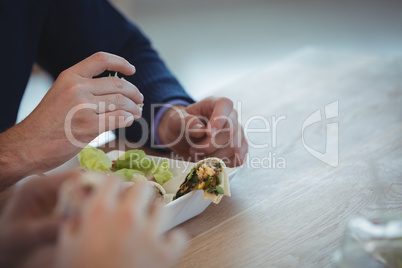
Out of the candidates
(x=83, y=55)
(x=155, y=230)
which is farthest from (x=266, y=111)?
(x=155, y=230)

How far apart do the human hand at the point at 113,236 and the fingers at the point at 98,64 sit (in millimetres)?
449

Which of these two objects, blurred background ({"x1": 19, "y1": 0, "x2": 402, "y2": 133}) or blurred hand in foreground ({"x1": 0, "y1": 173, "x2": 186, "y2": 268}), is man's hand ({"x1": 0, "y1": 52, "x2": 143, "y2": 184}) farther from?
blurred background ({"x1": 19, "y1": 0, "x2": 402, "y2": 133})

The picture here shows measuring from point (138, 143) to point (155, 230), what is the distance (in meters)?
0.75

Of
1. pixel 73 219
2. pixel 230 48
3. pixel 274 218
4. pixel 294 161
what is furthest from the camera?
pixel 230 48

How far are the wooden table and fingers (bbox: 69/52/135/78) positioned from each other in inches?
11.4

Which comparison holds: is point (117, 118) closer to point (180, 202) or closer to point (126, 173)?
point (126, 173)

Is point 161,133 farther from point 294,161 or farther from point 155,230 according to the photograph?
point 155,230

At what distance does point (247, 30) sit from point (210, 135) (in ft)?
12.6

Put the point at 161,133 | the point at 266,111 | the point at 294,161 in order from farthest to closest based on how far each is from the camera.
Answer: the point at 266,111 → the point at 161,133 → the point at 294,161

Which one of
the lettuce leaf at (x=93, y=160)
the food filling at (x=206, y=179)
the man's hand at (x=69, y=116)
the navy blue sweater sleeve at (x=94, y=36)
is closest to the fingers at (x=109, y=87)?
the man's hand at (x=69, y=116)

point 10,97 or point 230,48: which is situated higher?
point 230,48

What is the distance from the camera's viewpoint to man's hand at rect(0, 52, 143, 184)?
0.82 meters

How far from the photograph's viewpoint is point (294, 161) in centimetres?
97

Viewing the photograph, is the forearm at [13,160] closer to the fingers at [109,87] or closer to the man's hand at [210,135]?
the fingers at [109,87]
